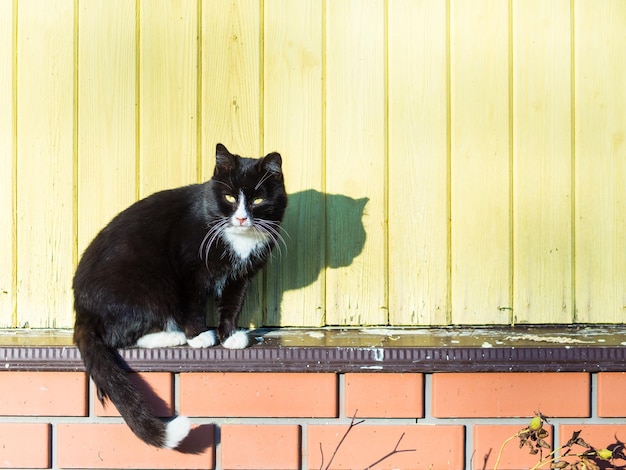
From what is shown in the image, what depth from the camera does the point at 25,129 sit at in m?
1.91

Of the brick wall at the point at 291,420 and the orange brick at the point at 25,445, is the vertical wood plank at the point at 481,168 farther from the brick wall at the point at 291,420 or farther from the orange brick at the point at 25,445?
the orange brick at the point at 25,445

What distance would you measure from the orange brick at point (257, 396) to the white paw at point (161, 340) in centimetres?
12

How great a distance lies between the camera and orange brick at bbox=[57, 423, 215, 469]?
5.38ft

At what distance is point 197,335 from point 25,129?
0.74 metres

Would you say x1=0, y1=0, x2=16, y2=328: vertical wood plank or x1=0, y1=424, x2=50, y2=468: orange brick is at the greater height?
x1=0, y1=0, x2=16, y2=328: vertical wood plank

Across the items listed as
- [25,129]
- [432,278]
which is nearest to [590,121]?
[432,278]

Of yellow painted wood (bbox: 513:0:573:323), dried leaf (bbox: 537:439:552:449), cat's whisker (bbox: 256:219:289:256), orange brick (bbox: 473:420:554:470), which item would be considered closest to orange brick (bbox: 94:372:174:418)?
cat's whisker (bbox: 256:219:289:256)

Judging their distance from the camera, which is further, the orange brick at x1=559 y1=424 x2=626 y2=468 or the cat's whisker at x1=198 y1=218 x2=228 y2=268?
the cat's whisker at x1=198 y1=218 x2=228 y2=268

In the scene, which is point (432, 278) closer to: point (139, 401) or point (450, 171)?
point (450, 171)

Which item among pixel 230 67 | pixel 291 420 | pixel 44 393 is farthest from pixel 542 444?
pixel 230 67

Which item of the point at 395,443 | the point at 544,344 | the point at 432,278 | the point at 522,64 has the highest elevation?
the point at 522,64

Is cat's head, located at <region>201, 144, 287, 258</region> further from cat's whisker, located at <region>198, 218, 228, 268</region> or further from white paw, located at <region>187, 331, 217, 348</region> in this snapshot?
white paw, located at <region>187, 331, 217, 348</region>

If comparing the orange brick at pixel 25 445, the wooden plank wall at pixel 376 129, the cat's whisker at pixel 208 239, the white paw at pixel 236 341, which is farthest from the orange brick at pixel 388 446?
the orange brick at pixel 25 445

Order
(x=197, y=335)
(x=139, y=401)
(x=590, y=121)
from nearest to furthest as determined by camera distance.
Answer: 1. (x=139, y=401)
2. (x=197, y=335)
3. (x=590, y=121)
